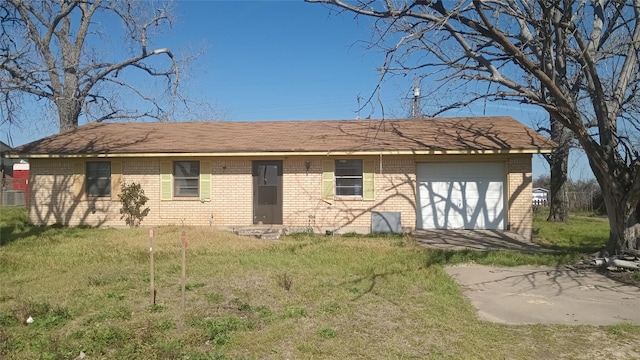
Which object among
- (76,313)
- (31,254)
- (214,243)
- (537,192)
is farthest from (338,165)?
(537,192)

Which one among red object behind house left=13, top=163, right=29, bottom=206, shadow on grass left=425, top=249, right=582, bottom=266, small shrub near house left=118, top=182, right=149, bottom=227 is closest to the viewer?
shadow on grass left=425, top=249, right=582, bottom=266

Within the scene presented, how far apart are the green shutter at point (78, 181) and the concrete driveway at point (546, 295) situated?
1266cm

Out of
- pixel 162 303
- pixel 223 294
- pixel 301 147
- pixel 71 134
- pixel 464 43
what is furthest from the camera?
pixel 71 134

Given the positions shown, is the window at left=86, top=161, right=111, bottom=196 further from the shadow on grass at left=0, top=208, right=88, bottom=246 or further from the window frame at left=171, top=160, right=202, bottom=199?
the window frame at left=171, top=160, right=202, bottom=199

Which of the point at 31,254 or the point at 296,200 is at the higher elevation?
the point at 296,200

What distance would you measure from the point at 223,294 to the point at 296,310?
145 cm

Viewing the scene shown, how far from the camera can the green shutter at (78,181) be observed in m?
16.5

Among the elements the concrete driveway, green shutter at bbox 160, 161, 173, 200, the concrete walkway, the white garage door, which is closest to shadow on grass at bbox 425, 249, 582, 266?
the concrete driveway

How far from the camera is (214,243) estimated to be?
12.0 meters

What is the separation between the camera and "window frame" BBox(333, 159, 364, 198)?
1552 centimetres

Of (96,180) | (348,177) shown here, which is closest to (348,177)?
(348,177)

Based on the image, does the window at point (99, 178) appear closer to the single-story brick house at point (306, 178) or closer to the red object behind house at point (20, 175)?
the single-story brick house at point (306, 178)

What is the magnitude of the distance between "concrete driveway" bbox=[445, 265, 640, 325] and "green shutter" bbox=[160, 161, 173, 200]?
998 centimetres

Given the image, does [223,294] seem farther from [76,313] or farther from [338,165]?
[338,165]
